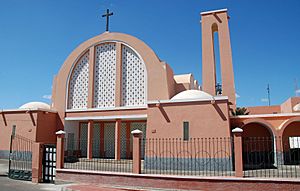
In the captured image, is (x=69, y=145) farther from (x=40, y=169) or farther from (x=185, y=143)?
(x=185, y=143)

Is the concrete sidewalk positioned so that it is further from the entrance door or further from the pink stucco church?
the entrance door

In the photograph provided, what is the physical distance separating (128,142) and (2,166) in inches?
292

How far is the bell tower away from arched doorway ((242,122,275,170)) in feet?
8.02

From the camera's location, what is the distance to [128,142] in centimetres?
1753

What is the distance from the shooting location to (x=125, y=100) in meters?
16.3

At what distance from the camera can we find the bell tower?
17.5 metres

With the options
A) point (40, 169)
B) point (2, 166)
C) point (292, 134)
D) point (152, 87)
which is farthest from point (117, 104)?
point (292, 134)

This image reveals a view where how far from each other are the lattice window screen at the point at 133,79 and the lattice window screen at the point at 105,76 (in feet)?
2.48

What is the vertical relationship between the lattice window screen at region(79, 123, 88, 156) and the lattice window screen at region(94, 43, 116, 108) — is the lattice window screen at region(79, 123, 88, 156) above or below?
below

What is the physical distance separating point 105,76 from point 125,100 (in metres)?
2.23

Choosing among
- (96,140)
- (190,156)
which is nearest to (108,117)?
(96,140)

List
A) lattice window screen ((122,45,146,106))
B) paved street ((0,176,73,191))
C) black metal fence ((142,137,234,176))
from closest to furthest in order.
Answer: paved street ((0,176,73,191))
black metal fence ((142,137,234,176))
lattice window screen ((122,45,146,106))

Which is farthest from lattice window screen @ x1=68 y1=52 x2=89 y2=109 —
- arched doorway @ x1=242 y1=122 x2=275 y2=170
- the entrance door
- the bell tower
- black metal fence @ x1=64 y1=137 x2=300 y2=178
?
arched doorway @ x1=242 y1=122 x2=275 y2=170

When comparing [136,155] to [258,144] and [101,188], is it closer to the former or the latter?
[101,188]
